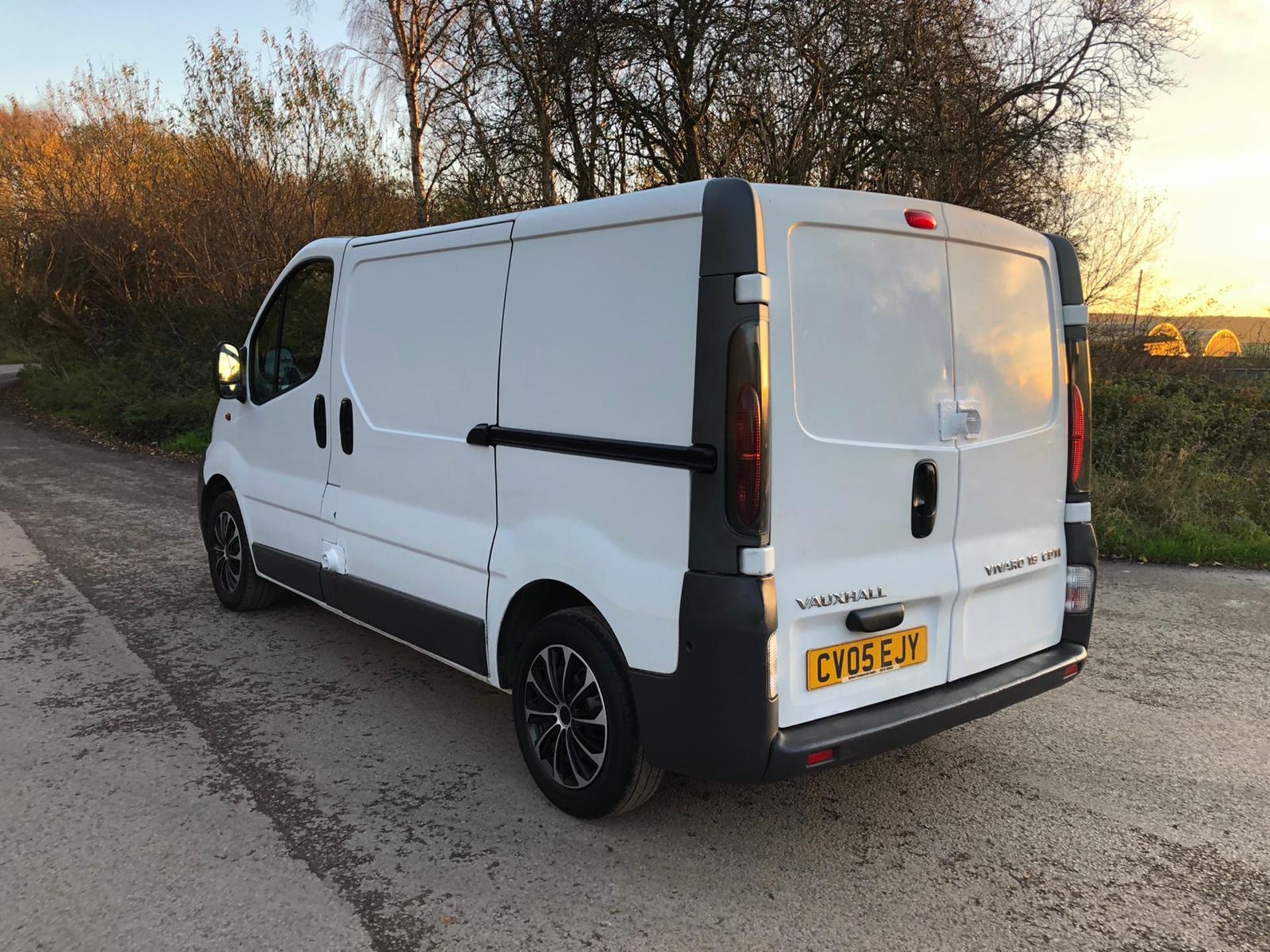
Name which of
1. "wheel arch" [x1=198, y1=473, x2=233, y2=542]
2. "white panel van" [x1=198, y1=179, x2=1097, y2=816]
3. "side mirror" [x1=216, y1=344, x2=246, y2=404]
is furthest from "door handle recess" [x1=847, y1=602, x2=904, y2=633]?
"wheel arch" [x1=198, y1=473, x2=233, y2=542]

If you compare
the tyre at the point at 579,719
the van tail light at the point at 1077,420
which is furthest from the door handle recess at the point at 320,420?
the van tail light at the point at 1077,420

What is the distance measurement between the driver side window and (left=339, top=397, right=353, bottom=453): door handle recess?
39 cm

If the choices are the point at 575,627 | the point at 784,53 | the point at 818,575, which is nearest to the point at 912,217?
the point at 818,575

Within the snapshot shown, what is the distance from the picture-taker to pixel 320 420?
181 inches

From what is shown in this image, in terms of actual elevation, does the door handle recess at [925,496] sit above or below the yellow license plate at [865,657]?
above

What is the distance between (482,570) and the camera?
11.7 ft

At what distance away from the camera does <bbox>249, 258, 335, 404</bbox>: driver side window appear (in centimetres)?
467

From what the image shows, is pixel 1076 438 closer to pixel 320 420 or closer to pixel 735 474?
pixel 735 474

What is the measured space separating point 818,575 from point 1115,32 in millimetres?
10252

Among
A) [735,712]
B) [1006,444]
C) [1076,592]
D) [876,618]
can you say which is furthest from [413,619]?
[1076,592]

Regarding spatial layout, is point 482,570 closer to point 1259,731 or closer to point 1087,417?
point 1087,417

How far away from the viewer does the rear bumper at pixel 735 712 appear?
2639mm

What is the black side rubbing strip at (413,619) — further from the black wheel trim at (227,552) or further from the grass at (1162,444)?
the grass at (1162,444)

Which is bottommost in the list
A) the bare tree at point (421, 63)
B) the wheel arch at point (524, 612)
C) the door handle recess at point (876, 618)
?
the wheel arch at point (524, 612)
